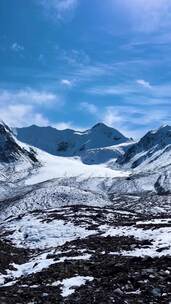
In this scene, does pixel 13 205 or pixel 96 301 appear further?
pixel 13 205

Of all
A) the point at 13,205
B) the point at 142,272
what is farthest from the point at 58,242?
the point at 13,205

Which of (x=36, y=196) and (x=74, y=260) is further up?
(x=36, y=196)

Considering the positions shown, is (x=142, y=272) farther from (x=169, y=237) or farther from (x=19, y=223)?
(x=19, y=223)

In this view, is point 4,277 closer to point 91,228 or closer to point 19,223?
point 91,228

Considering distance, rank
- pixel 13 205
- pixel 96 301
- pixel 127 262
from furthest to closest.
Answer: pixel 13 205 → pixel 127 262 → pixel 96 301

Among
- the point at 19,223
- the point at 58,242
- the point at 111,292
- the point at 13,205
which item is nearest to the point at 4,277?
the point at 111,292

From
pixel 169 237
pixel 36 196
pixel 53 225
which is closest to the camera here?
pixel 169 237

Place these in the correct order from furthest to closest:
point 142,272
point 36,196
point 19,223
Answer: point 36,196 < point 19,223 < point 142,272

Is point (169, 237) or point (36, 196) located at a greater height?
point (36, 196)

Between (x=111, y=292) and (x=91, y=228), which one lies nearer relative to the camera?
(x=111, y=292)
